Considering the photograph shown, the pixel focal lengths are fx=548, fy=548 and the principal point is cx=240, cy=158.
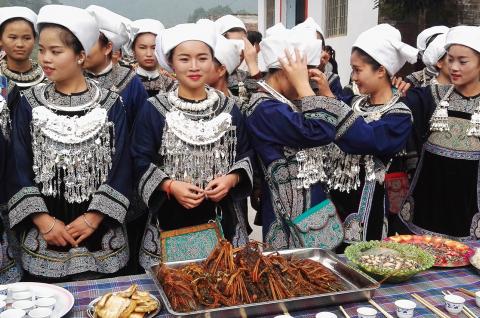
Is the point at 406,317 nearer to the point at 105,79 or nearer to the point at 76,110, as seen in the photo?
the point at 76,110

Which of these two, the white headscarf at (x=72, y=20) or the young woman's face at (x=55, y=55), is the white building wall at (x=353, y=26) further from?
the young woman's face at (x=55, y=55)

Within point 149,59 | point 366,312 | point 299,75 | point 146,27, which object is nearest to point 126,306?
point 366,312

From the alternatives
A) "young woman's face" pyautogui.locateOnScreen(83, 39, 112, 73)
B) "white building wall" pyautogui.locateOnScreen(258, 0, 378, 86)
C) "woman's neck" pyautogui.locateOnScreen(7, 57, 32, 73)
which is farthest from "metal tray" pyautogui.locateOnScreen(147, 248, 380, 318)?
"white building wall" pyautogui.locateOnScreen(258, 0, 378, 86)

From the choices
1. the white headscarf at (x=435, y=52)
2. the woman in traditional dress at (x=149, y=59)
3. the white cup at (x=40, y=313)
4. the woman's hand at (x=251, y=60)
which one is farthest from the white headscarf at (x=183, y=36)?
the white headscarf at (x=435, y=52)

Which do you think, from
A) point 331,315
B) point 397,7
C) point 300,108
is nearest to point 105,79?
point 300,108

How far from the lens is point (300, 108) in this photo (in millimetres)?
2639

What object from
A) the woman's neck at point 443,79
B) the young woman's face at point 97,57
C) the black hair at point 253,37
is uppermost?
the black hair at point 253,37

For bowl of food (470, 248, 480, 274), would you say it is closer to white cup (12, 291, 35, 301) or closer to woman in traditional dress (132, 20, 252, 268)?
woman in traditional dress (132, 20, 252, 268)

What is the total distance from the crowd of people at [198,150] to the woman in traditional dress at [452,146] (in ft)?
0.04

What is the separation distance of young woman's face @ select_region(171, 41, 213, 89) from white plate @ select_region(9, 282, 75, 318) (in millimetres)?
1147

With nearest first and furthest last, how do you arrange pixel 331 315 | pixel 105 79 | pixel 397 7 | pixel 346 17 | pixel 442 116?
pixel 331 315
pixel 442 116
pixel 105 79
pixel 397 7
pixel 346 17

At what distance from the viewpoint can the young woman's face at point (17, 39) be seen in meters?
3.23

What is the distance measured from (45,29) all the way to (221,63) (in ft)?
4.34

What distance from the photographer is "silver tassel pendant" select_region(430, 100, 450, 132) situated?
2965 millimetres
